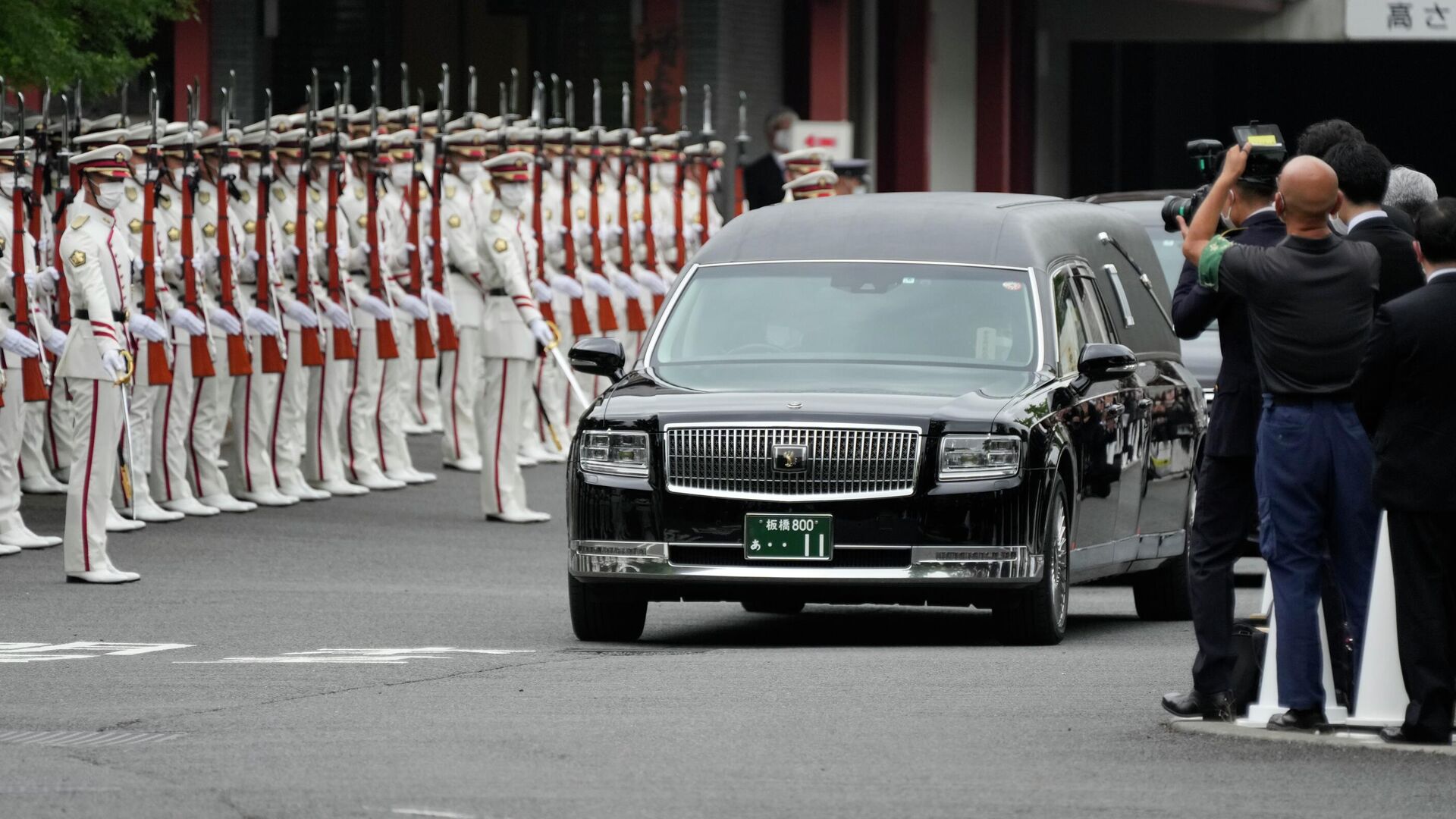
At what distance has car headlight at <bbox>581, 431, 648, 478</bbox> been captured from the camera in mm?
11305

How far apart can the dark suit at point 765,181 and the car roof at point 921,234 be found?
1246 centimetres

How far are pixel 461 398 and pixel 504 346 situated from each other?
346 centimetres

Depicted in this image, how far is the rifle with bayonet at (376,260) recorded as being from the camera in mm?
19703

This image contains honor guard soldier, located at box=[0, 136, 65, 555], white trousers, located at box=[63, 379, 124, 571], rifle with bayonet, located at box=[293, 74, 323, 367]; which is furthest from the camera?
rifle with bayonet, located at box=[293, 74, 323, 367]

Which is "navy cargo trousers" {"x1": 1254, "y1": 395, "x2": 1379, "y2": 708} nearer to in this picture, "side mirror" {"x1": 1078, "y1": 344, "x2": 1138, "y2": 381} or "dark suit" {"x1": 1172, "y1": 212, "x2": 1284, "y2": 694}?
"dark suit" {"x1": 1172, "y1": 212, "x2": 1284, "y2": 694}

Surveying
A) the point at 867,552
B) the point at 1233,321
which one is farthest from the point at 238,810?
the point at 867,552

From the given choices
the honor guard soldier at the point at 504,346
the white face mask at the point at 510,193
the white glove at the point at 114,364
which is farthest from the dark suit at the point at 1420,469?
the white face mask at the point at 510,193

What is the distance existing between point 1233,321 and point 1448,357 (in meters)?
0.78

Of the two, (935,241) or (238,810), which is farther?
(935,241)

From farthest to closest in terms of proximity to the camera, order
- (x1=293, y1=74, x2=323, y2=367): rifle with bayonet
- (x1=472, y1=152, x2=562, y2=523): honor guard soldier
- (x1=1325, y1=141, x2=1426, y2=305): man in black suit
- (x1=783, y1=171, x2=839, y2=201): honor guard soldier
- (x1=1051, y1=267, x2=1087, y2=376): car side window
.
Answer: (x1=783, y1=171, x2=839, y2=201): honor guard soldier < (x1=293, y1=74, x2=323, y2=367): rifle with bayonet < (x1=472, y1=152, x2=562, y2=523): honor guard soldier < (x1=1051, y1=267, x2=1087, y2=376): car side window < (x1=1325, y1=141, x2=1426, y2=305): man in black suit

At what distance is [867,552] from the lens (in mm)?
11117

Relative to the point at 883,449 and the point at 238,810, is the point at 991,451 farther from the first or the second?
the point at 238,810

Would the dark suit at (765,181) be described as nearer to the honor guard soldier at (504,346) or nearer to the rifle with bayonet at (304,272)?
the rifle with bayonet at (304,272)

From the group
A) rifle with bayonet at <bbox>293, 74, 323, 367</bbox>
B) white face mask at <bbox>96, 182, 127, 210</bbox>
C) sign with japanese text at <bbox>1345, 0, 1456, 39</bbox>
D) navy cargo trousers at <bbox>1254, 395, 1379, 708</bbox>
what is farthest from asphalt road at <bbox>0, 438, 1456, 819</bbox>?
sign with japanese text at <bbox>1345, 0, 1456, 39</bbox>
